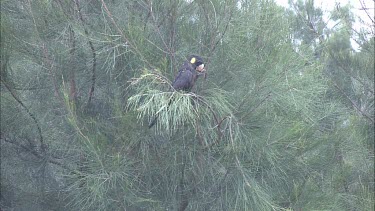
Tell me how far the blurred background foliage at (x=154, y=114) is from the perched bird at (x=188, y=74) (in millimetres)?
76

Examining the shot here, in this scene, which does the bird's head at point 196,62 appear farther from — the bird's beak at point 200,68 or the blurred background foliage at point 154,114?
the blurred background foliage at point 154,114

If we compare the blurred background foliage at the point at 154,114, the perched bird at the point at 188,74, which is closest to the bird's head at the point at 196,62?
the perched bird at the point at 188,74

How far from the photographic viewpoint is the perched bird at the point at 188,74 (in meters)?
3.12

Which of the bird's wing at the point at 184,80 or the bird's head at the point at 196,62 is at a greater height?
the bird's head at the point at 196,62

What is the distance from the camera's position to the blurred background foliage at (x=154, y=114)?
10.9 feet

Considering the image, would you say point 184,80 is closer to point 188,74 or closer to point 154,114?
point 188,74

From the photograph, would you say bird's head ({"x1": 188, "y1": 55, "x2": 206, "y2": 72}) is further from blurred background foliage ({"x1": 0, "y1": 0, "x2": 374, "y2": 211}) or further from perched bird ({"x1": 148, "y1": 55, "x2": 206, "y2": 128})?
blurred background foliage ({"x1": 0, "y1": 0, "x2": 374, "y2": 211})

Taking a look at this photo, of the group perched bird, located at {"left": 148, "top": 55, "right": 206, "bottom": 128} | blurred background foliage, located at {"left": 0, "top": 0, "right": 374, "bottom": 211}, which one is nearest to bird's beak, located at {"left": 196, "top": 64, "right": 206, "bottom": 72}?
perched bird, located at {"left": 148, "top": 55, "right": 206, "bottom": 128}

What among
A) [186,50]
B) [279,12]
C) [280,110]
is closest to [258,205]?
[280,110]

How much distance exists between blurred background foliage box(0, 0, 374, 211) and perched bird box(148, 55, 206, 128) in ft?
0.25

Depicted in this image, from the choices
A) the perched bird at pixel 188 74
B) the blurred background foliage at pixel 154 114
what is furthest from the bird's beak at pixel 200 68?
the blurred background foliage at pixel 154 114

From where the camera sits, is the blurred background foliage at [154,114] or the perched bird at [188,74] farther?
the blurred background foliage at [154,114]

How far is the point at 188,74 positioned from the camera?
3.13 meters

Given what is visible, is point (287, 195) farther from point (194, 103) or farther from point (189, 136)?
point (194, 103)
